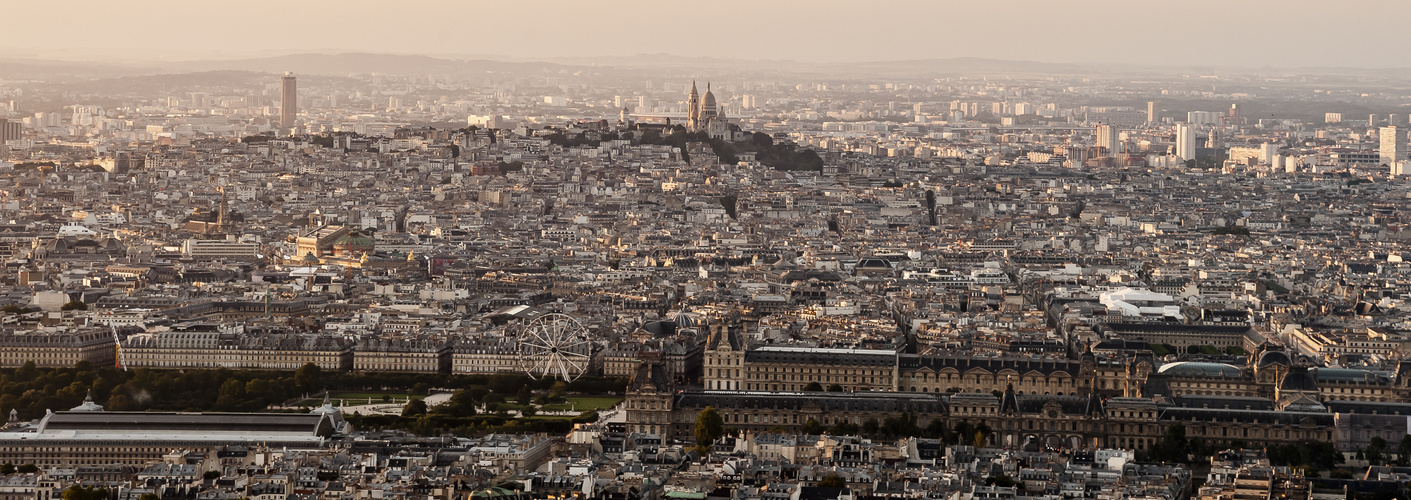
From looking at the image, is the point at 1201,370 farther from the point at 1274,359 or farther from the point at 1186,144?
the point at 1186,144

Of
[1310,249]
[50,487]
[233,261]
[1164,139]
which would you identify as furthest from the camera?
[1164,139]

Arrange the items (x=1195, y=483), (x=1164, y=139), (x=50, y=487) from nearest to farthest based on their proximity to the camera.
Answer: (x=50, y=487)
(x=1195, y=483)
(x=1164, y=139)

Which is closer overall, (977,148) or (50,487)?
(50,487)

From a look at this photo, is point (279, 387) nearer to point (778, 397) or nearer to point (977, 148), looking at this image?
point (778, 397)

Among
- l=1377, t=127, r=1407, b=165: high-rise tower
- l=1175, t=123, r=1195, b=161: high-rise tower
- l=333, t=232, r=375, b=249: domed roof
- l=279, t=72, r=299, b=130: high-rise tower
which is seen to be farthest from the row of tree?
l=279, t=72, r=299, b=130: high-rise tower

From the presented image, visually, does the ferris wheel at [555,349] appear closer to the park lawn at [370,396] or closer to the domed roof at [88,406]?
the park lawn at [370,396]

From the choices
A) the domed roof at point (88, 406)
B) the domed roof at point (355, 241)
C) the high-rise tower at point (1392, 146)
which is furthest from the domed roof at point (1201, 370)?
the high-rise tower at point (1392, 146)

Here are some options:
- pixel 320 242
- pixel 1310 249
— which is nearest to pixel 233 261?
pixel 320 242
